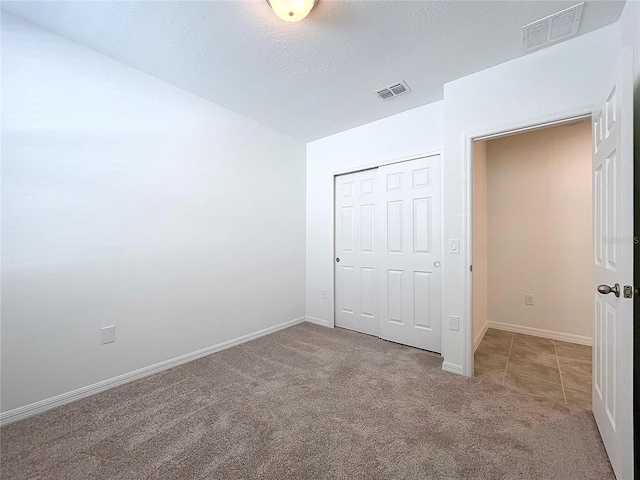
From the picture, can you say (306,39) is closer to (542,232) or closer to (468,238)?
(468,238)

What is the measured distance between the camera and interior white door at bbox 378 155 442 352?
275 centimetres

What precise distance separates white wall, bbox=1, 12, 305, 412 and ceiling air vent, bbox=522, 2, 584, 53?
262 cm

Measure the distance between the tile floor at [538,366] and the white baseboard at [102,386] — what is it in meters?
2.52

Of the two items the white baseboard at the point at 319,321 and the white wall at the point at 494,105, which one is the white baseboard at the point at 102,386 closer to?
the white baseboard at the point at 319,321

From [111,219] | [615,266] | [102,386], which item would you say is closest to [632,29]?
[615,266]

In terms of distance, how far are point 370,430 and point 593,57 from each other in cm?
286

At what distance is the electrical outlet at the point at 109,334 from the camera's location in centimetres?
206

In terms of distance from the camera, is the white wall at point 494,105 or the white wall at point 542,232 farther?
the white wall at point 542,232

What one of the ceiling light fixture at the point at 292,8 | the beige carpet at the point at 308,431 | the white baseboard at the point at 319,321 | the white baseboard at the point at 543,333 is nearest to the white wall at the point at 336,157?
the white baseboard at the point at 319,321

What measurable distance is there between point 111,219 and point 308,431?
2.14 m

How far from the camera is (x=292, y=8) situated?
60.5 inches

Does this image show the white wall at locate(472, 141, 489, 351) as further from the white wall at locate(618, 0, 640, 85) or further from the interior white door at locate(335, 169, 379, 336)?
the white wall at locate(618, 0, 640, 85)

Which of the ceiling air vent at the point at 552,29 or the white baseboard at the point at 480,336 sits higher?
the ceiling air vent at the point at 552,29

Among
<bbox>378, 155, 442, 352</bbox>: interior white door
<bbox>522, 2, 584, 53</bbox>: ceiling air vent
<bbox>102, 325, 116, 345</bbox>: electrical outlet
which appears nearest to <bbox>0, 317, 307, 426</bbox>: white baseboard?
<bbox>102, 325, 116, 345</bbox>: electrical outlet
